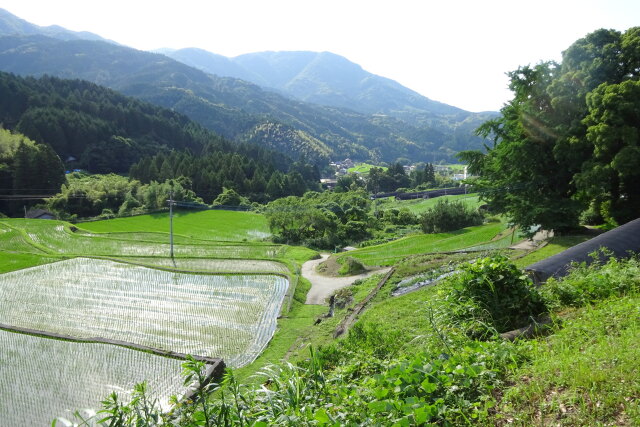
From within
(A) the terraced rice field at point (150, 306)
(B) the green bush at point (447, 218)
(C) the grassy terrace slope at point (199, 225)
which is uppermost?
(B) the green bush at point (447, 218)

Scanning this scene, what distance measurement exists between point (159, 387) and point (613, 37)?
2286cm

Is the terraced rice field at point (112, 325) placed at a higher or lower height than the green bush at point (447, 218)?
lower

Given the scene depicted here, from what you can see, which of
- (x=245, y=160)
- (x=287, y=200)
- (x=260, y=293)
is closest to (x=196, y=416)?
(x=260, y=293)

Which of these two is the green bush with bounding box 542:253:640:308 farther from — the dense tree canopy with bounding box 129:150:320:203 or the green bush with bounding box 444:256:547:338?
the dense tree canopy with bounding box 129:150:320:203

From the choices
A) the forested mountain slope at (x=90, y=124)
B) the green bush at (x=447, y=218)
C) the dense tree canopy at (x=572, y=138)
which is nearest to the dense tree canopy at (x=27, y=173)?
the forested mountain slope at (x=90, y=124)

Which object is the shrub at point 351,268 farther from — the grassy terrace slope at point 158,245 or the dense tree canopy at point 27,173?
the dense tree canopy at point 27,173

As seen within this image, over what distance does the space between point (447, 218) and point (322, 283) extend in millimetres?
18734

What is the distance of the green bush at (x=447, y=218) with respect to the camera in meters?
37.3

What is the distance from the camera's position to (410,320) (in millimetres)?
10227

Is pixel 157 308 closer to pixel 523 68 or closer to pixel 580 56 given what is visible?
pixel 523 68

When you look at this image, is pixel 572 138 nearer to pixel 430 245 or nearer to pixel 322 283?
pixel 430 245

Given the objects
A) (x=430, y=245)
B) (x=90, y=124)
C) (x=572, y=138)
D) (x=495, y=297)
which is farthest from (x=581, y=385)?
(x=90, y=124)

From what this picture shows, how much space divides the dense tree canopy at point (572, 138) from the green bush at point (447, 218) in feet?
51.5

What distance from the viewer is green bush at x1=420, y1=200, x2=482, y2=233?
123 ft
